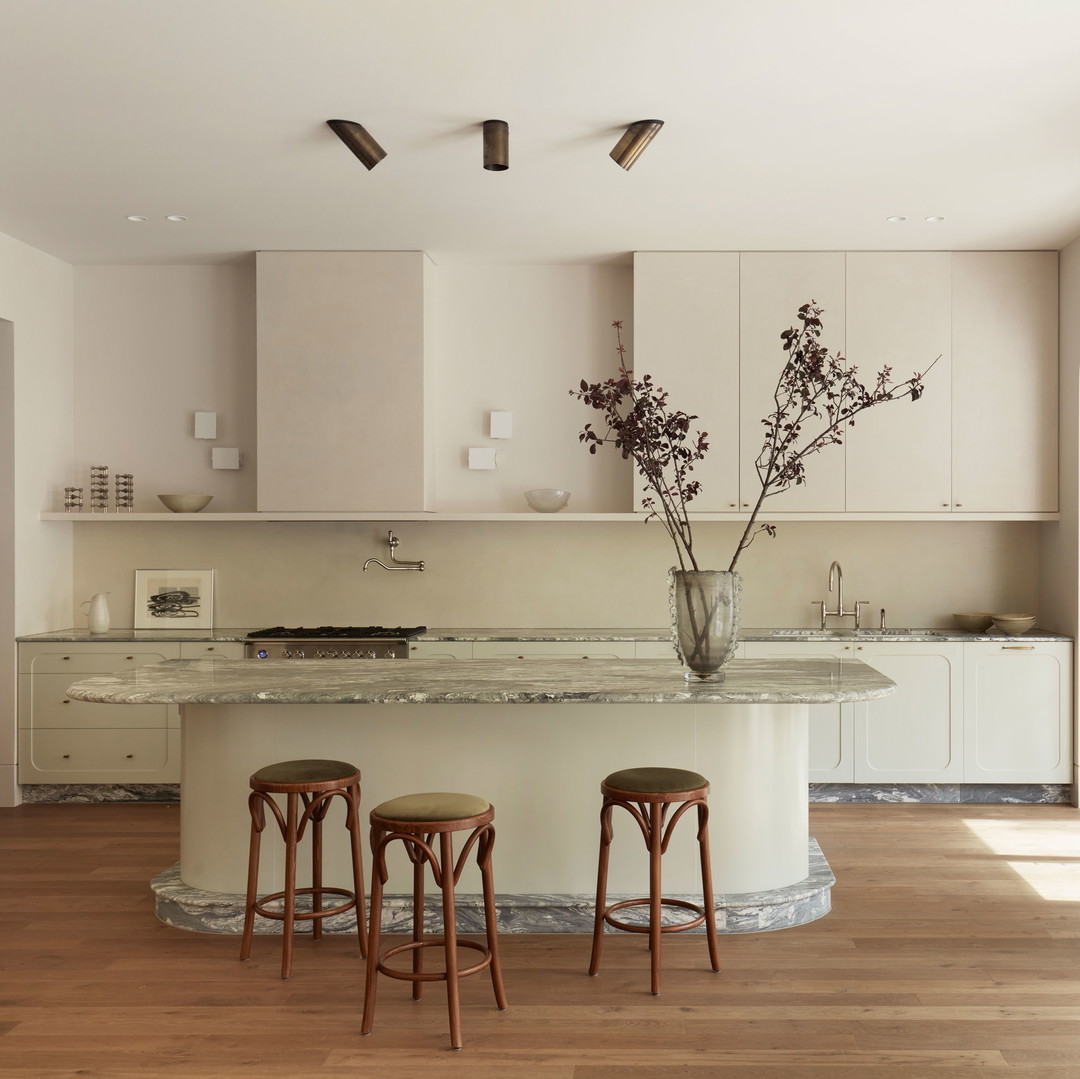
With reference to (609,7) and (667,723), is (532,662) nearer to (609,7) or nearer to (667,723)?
(667,723)

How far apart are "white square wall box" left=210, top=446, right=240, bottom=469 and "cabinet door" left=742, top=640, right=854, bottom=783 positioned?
9.58 ft

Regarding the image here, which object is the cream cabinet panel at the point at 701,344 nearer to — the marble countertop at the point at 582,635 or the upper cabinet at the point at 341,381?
the marble countertop at the point at 582,635

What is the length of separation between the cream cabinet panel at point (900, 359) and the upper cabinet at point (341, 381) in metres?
2.22

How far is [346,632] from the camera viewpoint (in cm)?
547

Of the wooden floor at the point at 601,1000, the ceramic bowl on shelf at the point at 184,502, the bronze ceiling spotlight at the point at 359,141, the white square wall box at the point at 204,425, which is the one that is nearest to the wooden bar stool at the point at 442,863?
the wooden floor at the point at 601,1000

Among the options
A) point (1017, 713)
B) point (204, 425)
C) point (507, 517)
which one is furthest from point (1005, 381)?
point (204, 425)

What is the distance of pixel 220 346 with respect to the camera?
5.92 meters

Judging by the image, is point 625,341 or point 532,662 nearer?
point 532,662

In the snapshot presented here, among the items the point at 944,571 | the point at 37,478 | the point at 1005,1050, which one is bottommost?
the point at 1005,1050

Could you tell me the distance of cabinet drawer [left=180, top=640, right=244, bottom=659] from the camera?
5.41 metres

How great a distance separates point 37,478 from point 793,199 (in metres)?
4.05

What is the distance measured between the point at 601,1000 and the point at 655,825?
52 centimetres

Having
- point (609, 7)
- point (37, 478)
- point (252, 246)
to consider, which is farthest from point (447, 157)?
point (37, 478)

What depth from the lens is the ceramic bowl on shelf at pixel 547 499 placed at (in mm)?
5613
